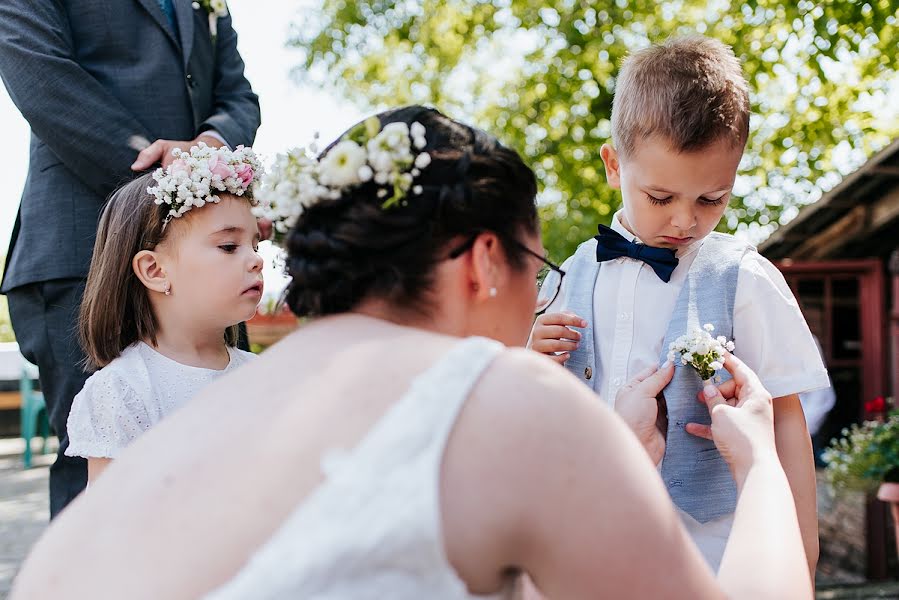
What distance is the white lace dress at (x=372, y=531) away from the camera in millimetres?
1282

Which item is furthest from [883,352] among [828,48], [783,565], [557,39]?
[783,565]

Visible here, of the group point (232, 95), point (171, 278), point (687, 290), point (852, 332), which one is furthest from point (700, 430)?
point (852, 332)

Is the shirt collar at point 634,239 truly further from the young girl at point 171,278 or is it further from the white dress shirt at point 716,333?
the young girl at point 171,278

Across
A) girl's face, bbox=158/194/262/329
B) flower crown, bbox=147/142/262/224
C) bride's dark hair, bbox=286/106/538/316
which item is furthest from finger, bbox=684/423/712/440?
flower crown, bbox=147/142/262/224

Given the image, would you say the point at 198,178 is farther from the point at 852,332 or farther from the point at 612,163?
the point at 852,332

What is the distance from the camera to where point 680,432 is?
236cm

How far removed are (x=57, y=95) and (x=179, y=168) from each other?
1.57 ft

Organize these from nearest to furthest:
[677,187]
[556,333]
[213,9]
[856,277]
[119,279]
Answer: [677,187] < [556,333] < [119,279] < [213,9] < [856,277]

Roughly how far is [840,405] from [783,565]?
12797 mm

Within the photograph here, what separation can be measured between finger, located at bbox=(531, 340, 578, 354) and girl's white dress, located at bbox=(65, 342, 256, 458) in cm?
97

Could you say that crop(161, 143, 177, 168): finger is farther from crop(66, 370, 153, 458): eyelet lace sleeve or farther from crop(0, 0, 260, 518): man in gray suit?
crop(66, 370, 153, 458): eyelet lace sleeve

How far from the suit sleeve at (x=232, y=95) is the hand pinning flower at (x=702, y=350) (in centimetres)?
165

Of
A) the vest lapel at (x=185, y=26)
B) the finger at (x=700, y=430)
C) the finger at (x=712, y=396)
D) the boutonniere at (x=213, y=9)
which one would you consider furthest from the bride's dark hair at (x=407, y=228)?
the boutonniere at (x=213, y=9)

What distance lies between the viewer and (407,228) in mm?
1543
